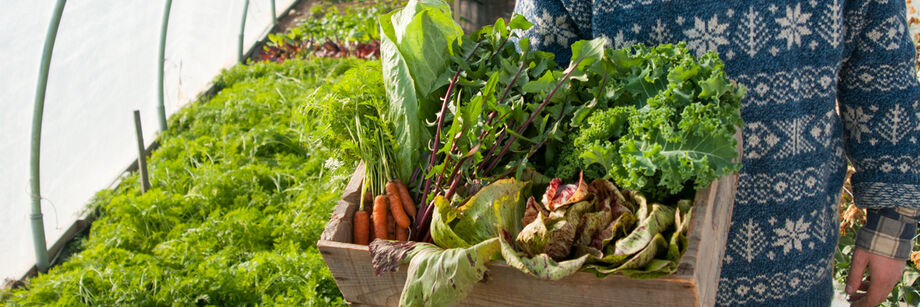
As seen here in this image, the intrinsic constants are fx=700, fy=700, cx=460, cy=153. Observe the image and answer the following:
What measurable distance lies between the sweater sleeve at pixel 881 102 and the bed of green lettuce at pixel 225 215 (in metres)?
1.22

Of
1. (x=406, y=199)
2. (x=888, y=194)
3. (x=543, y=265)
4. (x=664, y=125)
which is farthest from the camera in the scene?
(x=888, y=194)

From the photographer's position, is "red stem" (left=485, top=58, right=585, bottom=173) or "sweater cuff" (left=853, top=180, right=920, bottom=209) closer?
"red stem" (left=485, top=58, right=585, bottom=173)

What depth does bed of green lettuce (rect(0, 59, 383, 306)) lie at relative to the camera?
3.34m

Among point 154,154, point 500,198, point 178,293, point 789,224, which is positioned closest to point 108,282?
point 178,293

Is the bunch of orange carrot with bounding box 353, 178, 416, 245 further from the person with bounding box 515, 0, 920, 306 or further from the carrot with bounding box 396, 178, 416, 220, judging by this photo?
the person with bounding box 515, 0, 920, 306

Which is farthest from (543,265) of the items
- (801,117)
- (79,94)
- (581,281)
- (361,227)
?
(79,94)

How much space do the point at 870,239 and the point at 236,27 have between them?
681 centimetres

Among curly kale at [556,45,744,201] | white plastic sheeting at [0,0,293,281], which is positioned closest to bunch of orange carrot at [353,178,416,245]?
curly kale at [556,45,744,201]

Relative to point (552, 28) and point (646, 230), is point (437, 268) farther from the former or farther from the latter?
point (552, 28)

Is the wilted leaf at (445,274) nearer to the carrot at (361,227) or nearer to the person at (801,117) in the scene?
the carrot at (361,227)

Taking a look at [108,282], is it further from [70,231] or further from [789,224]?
[789,224]

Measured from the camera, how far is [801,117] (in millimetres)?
1720

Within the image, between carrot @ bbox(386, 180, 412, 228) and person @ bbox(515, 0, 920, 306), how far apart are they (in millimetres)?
562

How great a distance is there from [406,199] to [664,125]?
0.64 metres
